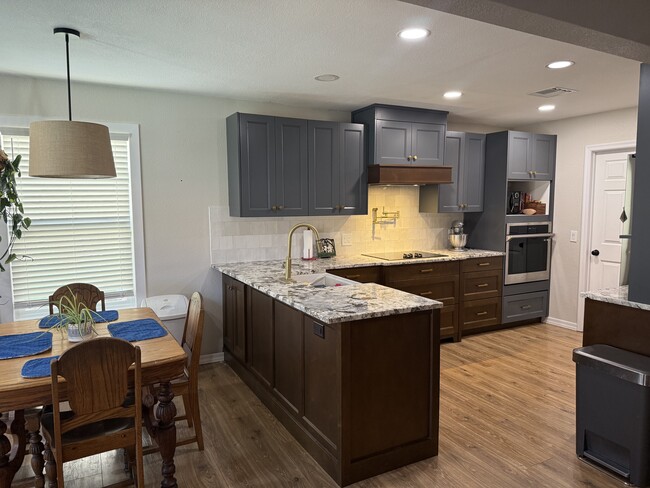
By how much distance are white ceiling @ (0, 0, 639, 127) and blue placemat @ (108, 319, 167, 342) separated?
1.70 meters

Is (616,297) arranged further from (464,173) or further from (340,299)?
(464,173)

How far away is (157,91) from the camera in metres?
3.96

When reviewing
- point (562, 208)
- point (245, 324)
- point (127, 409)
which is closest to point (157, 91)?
point (245, 324)

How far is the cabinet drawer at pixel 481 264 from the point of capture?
4.98m

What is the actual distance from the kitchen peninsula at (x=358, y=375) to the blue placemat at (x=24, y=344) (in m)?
1.31

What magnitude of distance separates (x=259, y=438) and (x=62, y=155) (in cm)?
204

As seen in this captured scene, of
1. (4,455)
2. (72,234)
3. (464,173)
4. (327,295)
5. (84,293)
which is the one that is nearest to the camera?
(4,455)

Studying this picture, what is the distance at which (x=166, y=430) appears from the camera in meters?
2.31

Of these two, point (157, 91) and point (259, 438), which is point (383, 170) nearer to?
point (157, 91)

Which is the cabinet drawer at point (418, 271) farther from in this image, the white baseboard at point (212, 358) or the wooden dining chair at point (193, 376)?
the wooden dining chair at point (193, 376)

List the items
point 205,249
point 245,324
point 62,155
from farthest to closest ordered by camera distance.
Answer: point 205,249
point 245,324
point 62,155

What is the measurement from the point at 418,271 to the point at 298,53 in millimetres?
2558

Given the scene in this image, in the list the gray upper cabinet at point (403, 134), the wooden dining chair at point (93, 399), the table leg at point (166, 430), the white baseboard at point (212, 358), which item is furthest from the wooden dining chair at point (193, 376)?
the gray upper cabinet at point (403, 134)

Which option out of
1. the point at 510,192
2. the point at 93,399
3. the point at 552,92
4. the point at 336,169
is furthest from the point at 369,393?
the point at 510,192
